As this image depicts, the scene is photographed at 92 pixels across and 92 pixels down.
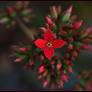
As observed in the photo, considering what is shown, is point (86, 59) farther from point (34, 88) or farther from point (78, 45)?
point (78, 45)

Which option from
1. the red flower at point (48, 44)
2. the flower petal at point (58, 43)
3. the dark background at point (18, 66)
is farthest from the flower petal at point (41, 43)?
the dark background at point (18, 66)

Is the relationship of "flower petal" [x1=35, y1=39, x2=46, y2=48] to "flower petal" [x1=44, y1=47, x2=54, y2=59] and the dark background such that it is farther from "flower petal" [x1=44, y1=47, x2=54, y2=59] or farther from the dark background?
the dark background

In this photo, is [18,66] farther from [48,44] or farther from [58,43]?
[58,43]

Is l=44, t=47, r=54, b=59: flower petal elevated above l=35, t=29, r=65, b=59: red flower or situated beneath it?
situated beneath

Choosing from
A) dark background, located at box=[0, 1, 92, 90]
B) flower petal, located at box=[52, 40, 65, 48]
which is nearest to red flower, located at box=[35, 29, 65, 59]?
flower petal, located at box=[52, 40, 65, 48]

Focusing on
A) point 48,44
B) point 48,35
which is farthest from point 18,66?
point 48,35
